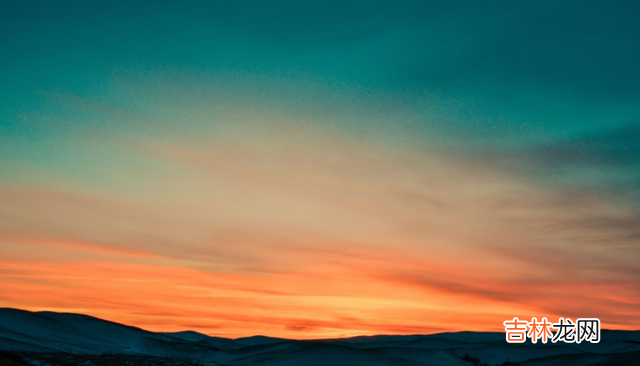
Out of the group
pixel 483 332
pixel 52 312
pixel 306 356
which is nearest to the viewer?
pixel 306 356

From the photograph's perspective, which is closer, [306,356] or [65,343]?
[65,343]

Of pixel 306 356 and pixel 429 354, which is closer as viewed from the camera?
pixel 306 356

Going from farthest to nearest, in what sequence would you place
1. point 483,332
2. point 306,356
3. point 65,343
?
point 483,332
point 306,356
point 65,343

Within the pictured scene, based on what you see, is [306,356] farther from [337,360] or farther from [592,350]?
[592,350]

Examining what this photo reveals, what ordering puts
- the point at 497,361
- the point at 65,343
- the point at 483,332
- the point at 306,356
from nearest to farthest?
the point at 65,343
the point at 306,356
the point at 497,361
the point at 483,332

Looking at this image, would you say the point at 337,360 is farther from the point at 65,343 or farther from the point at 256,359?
the point at 65,343

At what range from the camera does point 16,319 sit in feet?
231

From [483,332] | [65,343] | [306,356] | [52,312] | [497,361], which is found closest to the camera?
[65,343]

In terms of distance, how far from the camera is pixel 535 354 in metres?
75.2

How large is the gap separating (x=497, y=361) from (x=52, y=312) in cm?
6907

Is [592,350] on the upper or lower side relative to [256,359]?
upper

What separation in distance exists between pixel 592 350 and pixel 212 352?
55336 mm

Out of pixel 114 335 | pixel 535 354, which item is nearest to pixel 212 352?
pixel 114 335

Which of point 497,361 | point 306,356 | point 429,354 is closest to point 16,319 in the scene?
point 306,356
